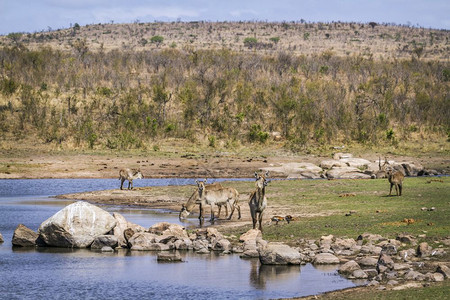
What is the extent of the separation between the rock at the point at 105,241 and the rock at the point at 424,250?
845 cm

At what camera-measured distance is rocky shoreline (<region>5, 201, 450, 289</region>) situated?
1509 cm

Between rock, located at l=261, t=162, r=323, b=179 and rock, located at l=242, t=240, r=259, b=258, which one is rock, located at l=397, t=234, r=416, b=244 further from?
rock, located at l=261, t=162, r=323, b=179

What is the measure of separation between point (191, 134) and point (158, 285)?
119ft

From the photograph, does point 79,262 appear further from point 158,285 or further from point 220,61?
point 220,61

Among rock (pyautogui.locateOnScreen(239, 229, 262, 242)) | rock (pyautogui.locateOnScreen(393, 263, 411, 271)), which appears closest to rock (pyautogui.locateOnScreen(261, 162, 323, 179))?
rock (pyautogui.locateOnScreen(239, 229, 262, 242))

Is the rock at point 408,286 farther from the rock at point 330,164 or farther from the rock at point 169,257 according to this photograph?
the rock at point 330,164

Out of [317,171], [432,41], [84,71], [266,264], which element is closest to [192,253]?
[266,264]

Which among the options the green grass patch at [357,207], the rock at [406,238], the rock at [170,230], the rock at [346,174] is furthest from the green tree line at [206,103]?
the rock at [406,238]

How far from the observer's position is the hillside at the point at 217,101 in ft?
166

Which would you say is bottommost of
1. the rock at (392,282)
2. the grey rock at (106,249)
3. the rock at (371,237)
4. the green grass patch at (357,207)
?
the grey rock at (106,249)

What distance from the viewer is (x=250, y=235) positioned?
63.5ft

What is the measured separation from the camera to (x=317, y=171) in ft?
132

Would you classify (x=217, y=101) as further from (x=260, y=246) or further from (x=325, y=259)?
(x=325, y=259)

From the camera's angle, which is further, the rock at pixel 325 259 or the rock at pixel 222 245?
the rock at pixel 222 245
